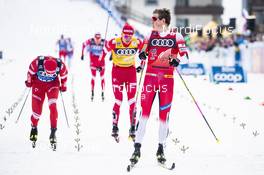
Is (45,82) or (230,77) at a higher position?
(45,82)

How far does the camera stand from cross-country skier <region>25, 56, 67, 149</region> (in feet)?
27.8

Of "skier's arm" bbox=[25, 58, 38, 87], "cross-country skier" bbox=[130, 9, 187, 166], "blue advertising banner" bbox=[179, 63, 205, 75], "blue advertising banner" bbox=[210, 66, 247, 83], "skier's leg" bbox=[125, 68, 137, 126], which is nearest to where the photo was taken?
"cross-country skier" bbox=[130, 9, 187, 166]

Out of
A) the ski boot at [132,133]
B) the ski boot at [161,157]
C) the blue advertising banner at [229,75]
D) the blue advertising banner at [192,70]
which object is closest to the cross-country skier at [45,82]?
the ski boot at [132,133]

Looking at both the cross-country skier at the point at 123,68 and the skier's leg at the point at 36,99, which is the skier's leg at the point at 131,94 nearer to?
the cross-country skier at the point at 123,68

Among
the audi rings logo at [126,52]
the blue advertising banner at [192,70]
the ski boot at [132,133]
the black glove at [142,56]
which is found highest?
the black glove at [142,56]

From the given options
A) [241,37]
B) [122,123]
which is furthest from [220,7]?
[122,123]

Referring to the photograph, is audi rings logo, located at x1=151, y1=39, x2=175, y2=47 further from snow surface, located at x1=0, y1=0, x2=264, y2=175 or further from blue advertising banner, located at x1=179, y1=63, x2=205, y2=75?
blue advertising banner, located at x1=179, y1=63, x2=205, y2=75

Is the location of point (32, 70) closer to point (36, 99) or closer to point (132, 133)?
point (36, 99)

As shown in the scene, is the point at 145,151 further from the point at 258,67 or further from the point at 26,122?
the point at 258,67

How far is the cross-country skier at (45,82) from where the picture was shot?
8.47 metres

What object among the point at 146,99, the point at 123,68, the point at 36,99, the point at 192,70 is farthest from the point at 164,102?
the point at 192,70

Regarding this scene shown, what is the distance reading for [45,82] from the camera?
863 cm

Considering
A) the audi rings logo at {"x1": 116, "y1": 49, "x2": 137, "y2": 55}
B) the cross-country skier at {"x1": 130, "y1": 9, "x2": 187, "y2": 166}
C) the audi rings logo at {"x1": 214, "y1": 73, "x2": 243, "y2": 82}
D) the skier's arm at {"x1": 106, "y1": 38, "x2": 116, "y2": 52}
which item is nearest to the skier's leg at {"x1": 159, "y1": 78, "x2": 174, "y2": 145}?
the cross-country skier at {"x1": 130, "y1": 9, "x2": 187, "y2": 166}

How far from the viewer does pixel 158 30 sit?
7422mm
